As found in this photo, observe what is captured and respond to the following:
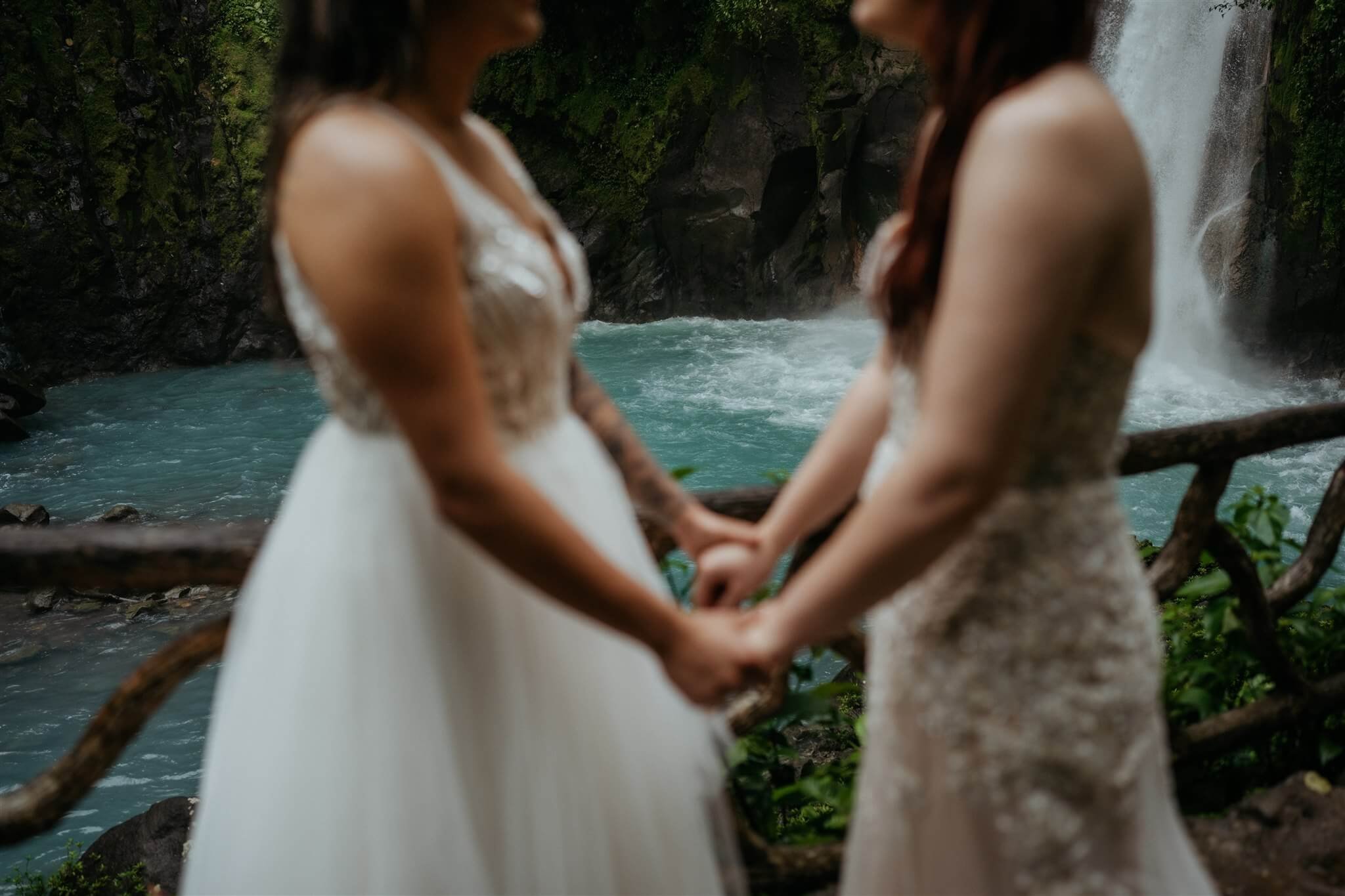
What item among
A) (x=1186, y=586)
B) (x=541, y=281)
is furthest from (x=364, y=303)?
(x=1186, y=586)

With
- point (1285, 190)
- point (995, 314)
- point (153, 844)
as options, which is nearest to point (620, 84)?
point (1285, 190)

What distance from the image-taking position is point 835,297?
16.3 m

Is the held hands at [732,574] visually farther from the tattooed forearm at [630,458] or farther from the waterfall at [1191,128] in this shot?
the waterfall at [1191,128]

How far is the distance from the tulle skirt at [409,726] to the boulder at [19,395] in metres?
13.1

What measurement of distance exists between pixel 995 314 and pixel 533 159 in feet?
53.4

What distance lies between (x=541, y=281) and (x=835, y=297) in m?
15.6

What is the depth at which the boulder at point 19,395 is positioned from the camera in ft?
40.0

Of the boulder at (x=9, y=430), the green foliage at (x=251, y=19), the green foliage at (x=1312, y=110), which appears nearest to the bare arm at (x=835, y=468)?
the green foliage at (x=1312, y=110)

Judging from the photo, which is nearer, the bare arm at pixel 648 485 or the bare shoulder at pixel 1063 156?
the bare shoulder at pixel 1063 156

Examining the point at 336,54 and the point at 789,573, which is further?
the point at 789,573

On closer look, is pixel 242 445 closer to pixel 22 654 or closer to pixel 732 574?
pixel 22 654

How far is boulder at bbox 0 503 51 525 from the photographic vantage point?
8.52 metres

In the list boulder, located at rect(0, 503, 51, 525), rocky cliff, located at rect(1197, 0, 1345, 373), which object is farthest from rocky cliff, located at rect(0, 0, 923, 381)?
boulder, located at rect(0, 503, 51, 525)

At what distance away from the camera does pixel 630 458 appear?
1.46 m
